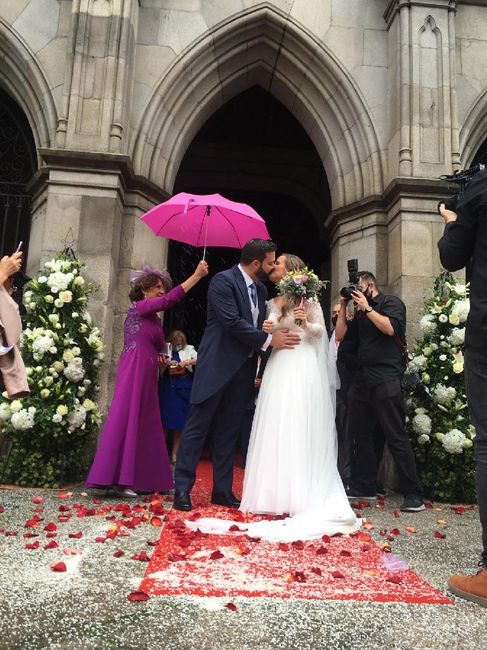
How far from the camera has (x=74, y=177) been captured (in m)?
6.35

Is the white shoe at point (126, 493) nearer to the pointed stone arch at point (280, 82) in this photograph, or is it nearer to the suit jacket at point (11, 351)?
the suit jacket at point (11, 351)

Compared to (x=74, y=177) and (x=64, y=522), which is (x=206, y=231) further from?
(x=64, y=522)

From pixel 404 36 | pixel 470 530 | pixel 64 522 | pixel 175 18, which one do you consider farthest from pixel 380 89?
pixel 64 522

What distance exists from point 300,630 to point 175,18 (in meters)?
7.23

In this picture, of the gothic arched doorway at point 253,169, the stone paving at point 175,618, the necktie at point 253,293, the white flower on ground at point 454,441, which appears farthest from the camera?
the gothic arched doorway at point 253,169

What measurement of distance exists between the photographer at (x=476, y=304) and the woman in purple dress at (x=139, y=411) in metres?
2.26

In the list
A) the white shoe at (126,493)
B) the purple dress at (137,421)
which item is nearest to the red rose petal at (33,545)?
the purple dress at (137,421)

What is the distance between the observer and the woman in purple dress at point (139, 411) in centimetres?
462

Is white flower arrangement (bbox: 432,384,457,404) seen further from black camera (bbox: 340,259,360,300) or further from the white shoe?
the white shoe

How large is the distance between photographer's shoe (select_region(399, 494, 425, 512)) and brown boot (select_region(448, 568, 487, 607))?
2.14m

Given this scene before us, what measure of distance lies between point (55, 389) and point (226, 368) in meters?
1.77

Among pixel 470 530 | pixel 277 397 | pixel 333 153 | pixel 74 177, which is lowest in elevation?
pixel 470 530

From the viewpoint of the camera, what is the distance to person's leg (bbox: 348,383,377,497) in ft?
16.9

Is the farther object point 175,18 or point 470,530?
point 175,18
